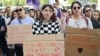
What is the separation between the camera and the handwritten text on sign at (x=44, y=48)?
3029 mm

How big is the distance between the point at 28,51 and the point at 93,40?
723mm

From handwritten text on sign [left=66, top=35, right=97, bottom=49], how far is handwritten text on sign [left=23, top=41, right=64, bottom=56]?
27cm

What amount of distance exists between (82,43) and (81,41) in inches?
1.1

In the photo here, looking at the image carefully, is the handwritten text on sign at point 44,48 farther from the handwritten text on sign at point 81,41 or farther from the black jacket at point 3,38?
the black jacket at point 3,38

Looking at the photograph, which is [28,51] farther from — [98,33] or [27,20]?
[27,20]

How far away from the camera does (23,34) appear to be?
Answer: 4.14 m

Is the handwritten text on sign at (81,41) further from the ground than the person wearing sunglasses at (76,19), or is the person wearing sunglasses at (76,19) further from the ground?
the person wearing sunglasses at (76,19)

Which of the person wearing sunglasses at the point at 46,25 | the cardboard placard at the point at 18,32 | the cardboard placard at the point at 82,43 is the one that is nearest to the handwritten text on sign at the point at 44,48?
the cardboard placard at the point at 82,43

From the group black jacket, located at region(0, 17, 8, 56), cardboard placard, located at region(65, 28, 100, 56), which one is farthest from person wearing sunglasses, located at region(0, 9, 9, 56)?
cardboard placard, located at region(65, 28, 100, 56)

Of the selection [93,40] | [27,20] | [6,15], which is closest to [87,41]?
[93,40]

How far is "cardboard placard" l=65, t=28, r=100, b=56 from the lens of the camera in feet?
10.5

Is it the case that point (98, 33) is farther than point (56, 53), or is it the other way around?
point (98, 33)

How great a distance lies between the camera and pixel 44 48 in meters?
3.06

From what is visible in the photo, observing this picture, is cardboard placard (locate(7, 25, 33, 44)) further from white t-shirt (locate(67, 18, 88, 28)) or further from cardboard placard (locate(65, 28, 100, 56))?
cardboard placard (locate(65, 28, 100, 56))
